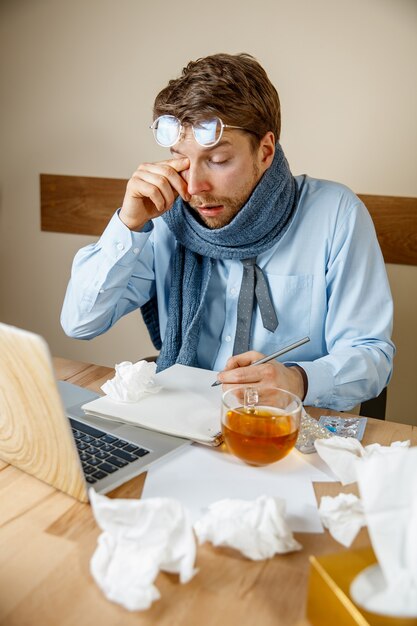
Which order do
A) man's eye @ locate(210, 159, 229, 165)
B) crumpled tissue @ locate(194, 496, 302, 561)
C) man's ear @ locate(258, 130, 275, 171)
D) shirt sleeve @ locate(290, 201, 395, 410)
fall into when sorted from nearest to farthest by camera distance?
crumpled tissue @ locate(194, 496, 302, 561) → shirt sleeve @ locate(290, 201, 395, 410) → man's eye @ locate(210, 159, 229, 165) → man's ear @ locate(258, 130, 275, 171)

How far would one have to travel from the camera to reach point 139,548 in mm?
708

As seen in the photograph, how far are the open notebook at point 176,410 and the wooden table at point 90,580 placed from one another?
19 centimetres

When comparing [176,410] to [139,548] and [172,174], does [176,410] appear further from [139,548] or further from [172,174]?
[172,174]

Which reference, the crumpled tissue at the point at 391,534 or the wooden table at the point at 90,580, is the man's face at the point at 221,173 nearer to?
the wooden table at the point at 90,580

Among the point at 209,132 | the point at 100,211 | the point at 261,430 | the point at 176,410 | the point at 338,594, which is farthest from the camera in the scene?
the point at 100,211

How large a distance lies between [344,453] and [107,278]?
0.85 metres

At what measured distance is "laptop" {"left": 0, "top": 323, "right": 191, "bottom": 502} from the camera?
75 centimetres

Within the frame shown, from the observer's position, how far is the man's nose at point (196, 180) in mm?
1471

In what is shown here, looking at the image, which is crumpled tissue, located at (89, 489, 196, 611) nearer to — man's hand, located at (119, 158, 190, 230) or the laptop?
the laptop

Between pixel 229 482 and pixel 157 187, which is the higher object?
pixel 157 187

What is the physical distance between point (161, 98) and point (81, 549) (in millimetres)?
1175

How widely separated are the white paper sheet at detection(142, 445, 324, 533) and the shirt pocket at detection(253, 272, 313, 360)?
25.8 inches

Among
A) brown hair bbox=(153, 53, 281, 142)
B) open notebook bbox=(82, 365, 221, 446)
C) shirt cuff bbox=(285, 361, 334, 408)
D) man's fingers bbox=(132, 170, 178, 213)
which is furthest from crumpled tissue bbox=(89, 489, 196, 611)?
brown hair bbox=(153, 53, 281, 142)

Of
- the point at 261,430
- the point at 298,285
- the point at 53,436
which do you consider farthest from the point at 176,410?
the point at 298,285
